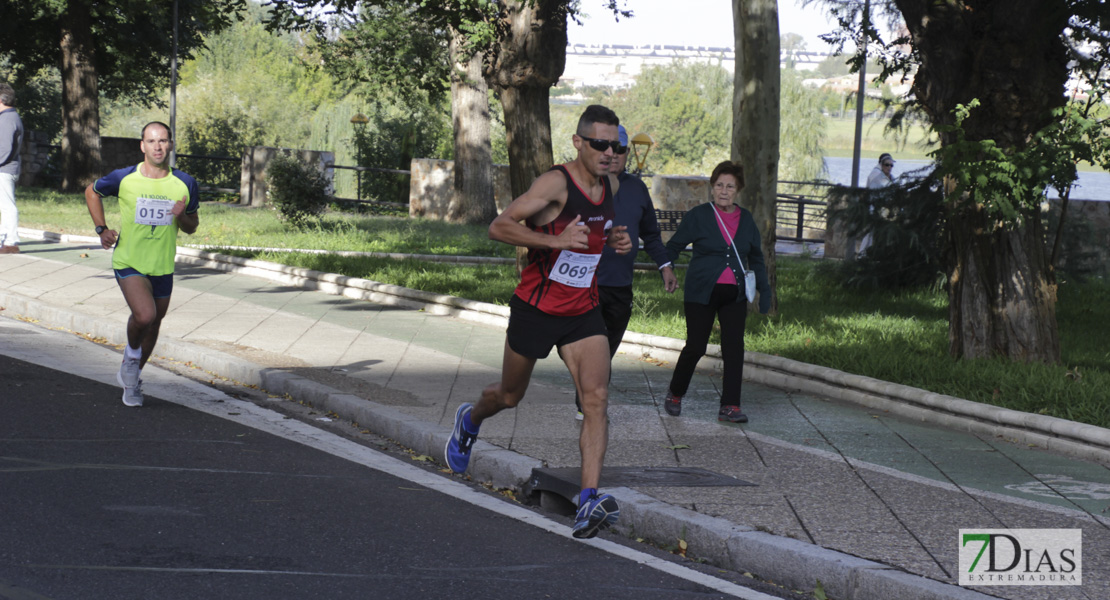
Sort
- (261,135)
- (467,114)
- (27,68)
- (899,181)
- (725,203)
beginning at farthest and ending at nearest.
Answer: (261,135), (27,68), (467,114), (899,181), (725,203)

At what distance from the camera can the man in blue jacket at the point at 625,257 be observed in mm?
7469

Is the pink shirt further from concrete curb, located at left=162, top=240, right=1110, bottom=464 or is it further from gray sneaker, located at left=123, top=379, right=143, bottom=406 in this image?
gray sneaker, located at left=123, top=379, right=143, bottom=406

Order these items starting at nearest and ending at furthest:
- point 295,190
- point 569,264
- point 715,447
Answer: point 569,264 → point 715,447 → point 295,190

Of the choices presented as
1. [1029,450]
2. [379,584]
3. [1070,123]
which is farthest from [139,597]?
[1070,123]

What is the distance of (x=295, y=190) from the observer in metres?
20.7

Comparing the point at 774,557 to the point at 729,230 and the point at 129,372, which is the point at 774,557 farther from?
the point at 129,372

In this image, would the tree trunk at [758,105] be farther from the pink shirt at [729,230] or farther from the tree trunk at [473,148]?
the tree trunk at [473,148]

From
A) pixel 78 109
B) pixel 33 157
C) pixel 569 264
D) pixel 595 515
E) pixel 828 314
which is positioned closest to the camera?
pixel 595 515

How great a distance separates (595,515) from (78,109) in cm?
2943

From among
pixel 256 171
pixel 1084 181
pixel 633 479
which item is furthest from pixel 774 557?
pixel 256 171

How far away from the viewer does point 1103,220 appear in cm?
1941

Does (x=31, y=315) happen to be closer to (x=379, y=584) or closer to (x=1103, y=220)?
(x=379, y=584)

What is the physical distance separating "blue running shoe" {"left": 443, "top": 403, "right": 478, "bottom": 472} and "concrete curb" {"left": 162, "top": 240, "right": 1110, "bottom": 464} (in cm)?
361

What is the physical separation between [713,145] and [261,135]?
67.9m
